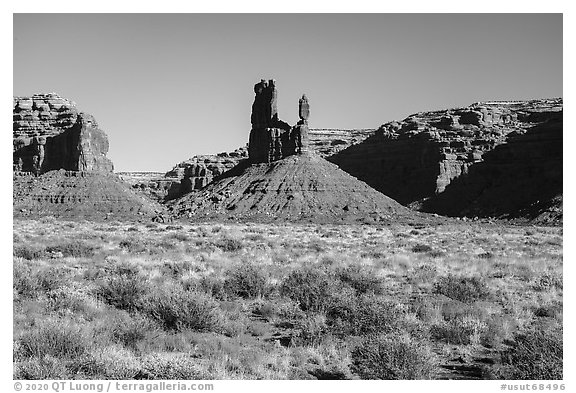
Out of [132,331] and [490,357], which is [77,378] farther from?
[490,357]

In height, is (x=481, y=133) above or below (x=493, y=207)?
above

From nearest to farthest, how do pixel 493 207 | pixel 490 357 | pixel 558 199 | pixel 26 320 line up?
1. pixel 490 357
2. pixel 26 320
3. pixel 558 199
4. pixel 493 207

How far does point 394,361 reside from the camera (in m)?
8.00

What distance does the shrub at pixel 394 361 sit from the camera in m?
7.86

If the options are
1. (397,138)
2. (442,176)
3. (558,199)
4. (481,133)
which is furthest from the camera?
(397,138)

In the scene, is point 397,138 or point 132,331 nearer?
point 132,331

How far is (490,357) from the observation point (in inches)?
363

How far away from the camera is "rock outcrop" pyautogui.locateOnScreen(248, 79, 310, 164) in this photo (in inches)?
3812

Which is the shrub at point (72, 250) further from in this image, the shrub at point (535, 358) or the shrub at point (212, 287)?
the shrub at point (535, 358)

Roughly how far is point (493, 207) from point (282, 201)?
48.6 m

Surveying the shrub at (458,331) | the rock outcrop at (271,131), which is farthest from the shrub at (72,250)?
the rock outcrop at (271,131)

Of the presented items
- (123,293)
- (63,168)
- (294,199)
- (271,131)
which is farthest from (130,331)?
(63,168)

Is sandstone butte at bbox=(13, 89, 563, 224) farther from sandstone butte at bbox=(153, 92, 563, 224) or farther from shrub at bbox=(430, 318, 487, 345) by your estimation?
shrub at bbox=(430, 318, 487, 345)
